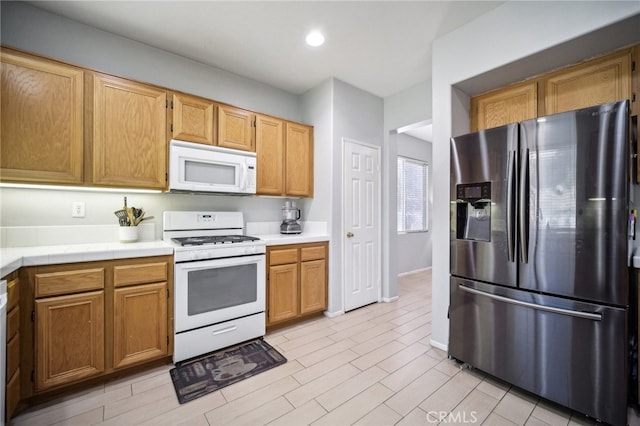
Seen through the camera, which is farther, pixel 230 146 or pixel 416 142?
pixel 416 142

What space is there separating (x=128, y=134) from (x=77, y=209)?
77 cm

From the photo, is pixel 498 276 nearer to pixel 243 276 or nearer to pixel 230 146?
pixel 243 276

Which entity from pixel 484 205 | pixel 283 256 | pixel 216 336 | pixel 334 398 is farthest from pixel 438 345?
pixel 216 336

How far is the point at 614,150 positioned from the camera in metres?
1.50

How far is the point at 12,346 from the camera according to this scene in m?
1.51

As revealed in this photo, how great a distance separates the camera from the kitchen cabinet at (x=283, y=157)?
2.98 metres

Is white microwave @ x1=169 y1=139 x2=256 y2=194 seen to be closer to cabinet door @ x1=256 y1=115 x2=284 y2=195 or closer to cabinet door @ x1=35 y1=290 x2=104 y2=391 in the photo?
cabinet door @ x1=256 y1=115 x2=284 y2=195

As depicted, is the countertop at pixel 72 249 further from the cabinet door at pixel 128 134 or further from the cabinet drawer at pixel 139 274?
the cabinet door at pixel 128 134

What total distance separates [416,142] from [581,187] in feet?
14.0

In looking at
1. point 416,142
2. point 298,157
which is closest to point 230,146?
point 298,157

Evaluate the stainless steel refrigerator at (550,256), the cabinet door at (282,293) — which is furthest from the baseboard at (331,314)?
the stainless steel refrigerator at (550,256)

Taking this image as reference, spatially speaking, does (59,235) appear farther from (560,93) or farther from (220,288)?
(560,93)

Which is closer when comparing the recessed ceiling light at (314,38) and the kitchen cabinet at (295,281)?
the recessed ceiling light at (314,38)

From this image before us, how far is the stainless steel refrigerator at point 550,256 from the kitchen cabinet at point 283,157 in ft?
5.82
